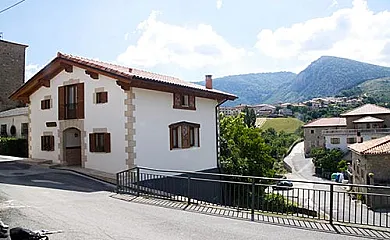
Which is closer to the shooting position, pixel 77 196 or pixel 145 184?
pixel 77 196

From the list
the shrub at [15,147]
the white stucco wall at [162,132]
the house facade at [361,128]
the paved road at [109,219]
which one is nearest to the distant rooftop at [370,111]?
the house facade at [361,128]

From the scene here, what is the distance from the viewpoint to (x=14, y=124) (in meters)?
29.5

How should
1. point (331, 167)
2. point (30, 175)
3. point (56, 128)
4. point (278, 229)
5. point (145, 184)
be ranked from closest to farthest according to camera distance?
point (278, 229)
point (145, 184)
point (30, 175)
point (56, 128)
point (331, 167)

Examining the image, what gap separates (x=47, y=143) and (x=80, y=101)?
3.30 metres

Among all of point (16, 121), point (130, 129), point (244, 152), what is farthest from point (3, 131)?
point (130, 129)

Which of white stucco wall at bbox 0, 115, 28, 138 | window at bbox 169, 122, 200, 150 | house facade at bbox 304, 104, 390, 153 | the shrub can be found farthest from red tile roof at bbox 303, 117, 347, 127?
the shrub

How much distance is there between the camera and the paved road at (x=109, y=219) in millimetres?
6754

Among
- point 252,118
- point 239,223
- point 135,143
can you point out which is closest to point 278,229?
point 239,223

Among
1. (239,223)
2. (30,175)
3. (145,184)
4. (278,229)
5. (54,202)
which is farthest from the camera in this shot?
(30,175)

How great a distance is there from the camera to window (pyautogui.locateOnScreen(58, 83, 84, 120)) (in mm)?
15922

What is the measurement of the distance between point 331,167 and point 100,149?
39.4 meters

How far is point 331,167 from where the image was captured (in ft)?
157

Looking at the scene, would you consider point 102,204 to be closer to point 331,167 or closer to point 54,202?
point 54,202

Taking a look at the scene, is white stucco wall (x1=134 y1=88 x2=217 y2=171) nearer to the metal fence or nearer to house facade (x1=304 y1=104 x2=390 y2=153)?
the metal fence
